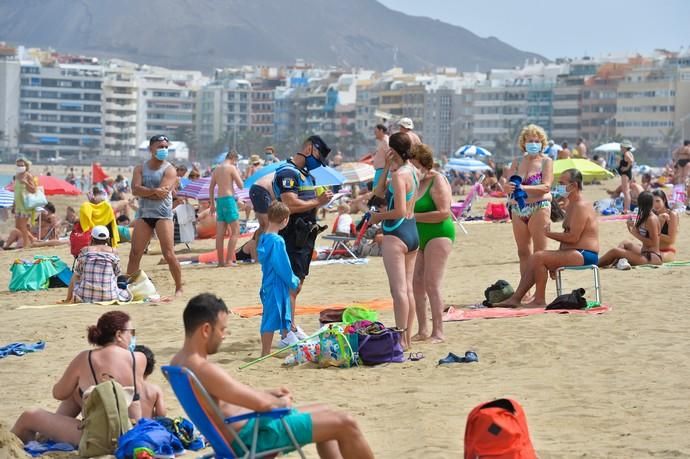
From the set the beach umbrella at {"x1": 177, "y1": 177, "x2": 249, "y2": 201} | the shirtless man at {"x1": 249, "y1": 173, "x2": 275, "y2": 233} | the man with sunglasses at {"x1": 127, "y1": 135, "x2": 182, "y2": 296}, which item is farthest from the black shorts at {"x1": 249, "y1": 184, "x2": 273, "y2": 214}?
the beach umbrella at {"x1": 177, "y1": 177, "x2": 249, "y2": 201}

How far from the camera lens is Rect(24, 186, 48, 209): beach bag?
18430 mm

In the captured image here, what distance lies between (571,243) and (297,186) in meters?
2.40

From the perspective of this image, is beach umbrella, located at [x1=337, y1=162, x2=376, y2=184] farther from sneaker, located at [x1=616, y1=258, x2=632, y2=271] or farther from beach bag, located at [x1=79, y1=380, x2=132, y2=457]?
beach bag, located at [x1=79, y1=380, x2=132, y2=457]

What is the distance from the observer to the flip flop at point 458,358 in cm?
778

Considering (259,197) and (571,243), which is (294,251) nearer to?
(571,243)

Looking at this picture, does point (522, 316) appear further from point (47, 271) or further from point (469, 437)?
point (47, 271)

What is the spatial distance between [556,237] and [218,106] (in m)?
172

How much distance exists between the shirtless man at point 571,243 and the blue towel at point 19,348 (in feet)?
11.8

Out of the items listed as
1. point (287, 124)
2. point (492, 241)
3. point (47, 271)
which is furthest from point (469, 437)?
point (287, 124)

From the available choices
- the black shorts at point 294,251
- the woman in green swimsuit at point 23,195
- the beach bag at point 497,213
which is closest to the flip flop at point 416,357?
the black shorts at point 294,251

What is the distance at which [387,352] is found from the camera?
782 cm

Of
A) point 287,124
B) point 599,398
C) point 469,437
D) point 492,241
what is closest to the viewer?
point 469,437

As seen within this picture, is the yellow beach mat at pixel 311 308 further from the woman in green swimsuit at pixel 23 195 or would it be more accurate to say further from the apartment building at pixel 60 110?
the apartment building at pixel 60 110

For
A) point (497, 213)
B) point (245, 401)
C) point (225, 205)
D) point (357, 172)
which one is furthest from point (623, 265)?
point (357, 172)
